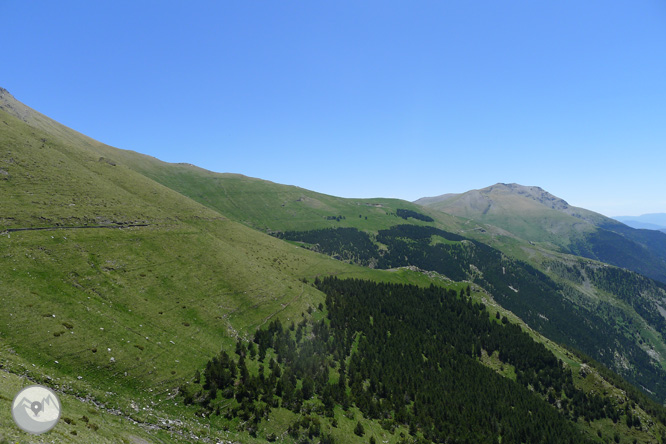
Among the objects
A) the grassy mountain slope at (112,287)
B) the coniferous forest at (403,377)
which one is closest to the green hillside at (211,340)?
the grassy mountain slope at (112,287)

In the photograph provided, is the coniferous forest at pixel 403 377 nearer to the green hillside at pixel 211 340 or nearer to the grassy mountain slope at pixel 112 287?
the green hillside at pixel 211 340

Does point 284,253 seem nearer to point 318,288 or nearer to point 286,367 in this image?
point 318,288

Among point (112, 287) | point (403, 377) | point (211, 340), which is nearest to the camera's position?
point (112, 287)

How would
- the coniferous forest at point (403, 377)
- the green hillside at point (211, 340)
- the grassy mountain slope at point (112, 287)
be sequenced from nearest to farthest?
the grassy mountain slope at point (112, 287) < the green hillside at point (211, 340) < the coniferous forest at point (403, 377)

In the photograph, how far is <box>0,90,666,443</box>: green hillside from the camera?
110ft

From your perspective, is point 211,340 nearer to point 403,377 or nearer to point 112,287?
point 112,287

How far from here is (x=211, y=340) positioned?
5041cm

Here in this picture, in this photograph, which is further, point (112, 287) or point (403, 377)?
point (403, 377)

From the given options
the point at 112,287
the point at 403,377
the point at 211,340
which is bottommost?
the point at 403,377

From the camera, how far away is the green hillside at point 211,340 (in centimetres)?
3366

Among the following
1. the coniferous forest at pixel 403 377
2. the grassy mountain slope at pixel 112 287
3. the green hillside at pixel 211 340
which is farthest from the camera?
the coniferous forest at pixel 403 377

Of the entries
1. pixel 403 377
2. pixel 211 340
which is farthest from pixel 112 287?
pixel 403 377

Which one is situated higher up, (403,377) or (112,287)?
(112,287)

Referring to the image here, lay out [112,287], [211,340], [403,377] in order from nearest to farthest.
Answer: [112,287] → [211,340] → [403,377]
